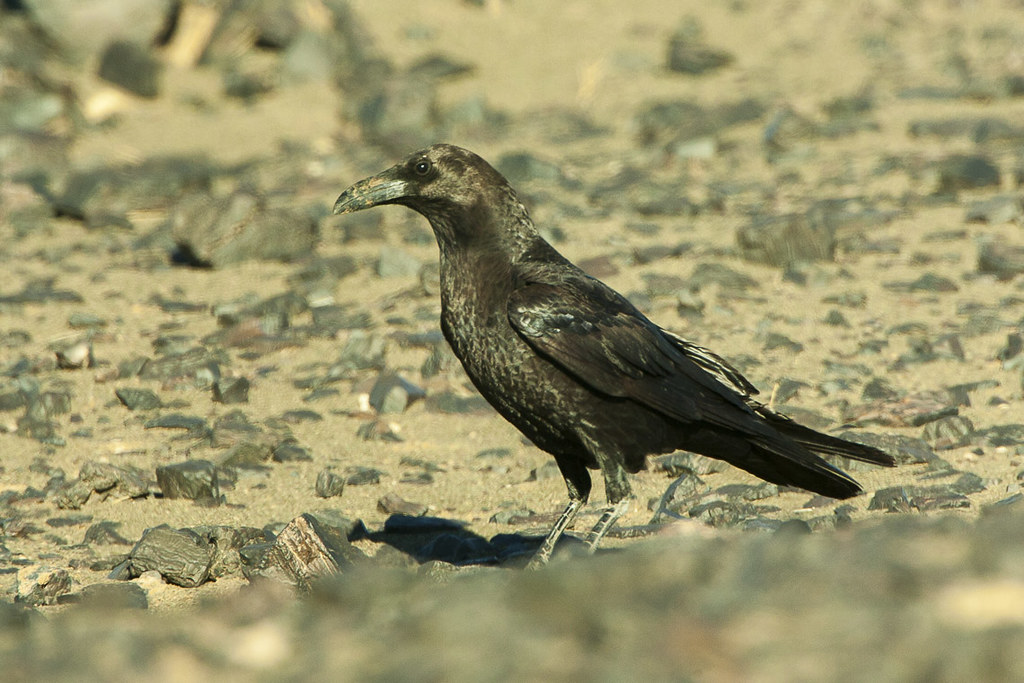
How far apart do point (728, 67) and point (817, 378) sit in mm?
7312

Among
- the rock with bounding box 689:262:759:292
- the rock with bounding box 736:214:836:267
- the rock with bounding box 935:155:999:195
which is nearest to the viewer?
the rock with bounding box 689:262:759:292

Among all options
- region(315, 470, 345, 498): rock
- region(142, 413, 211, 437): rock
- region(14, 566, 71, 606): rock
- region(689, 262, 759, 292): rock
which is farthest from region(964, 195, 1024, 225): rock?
region(14, 566, 71, 606): rock

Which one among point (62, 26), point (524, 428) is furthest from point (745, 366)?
point (62, 26)

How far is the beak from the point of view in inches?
214

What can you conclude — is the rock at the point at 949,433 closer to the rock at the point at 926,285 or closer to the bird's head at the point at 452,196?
the rock at the point at 926,285

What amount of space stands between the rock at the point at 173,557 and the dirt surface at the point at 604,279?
0.07m

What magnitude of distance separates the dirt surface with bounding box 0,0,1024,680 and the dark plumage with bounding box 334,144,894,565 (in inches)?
Result: 15.1

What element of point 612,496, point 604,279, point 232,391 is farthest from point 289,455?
point 604,279

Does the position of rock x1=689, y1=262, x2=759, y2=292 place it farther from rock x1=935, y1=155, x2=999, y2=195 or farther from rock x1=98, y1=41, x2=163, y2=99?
rock x1=98, y1=41, x2=163, y2=99

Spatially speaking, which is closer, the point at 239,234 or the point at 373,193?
the point at 373,193

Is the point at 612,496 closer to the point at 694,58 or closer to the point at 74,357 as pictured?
the point at 74,357

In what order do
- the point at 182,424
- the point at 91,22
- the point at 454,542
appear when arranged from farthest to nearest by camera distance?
the point at 91,22 < the point at 182,424 < the point at 454,542

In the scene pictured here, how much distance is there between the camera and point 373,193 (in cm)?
548

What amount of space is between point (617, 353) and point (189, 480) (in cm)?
221
